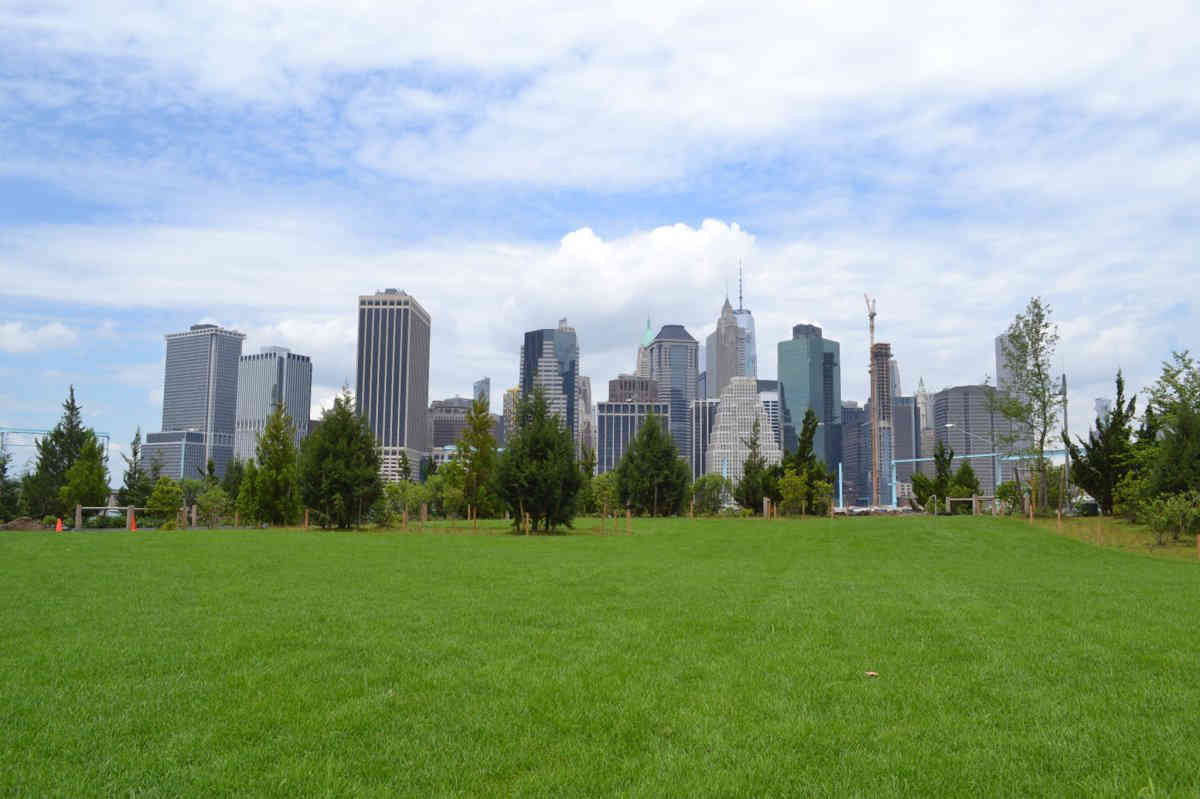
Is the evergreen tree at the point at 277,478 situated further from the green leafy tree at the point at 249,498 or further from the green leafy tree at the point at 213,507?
the green leafy tree at the point at 213,507

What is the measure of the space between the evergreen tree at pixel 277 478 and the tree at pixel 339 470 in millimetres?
5382

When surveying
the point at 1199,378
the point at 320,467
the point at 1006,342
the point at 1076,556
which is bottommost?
the point at 1076,556

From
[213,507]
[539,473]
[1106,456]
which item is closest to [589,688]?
[539,473]

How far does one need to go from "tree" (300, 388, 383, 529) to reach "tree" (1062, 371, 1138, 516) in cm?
3597

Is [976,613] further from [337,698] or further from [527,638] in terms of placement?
[337,698]

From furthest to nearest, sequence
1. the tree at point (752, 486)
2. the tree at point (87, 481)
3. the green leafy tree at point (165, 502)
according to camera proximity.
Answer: the tree at point (752, 486), the green leafy tree at point (165, 502), the tree at point (87, 481)

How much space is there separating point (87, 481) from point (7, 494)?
10.7 meters

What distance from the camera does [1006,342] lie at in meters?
47.6

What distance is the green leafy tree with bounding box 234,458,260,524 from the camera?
46688 millimetres

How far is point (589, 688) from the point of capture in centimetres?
710

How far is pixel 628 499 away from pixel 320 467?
24.3 m

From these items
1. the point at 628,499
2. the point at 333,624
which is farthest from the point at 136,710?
the point at 628,499

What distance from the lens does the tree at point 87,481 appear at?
43312 millimetres

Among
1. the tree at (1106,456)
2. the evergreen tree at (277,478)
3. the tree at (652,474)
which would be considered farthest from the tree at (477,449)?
the tree at (1106,456)
